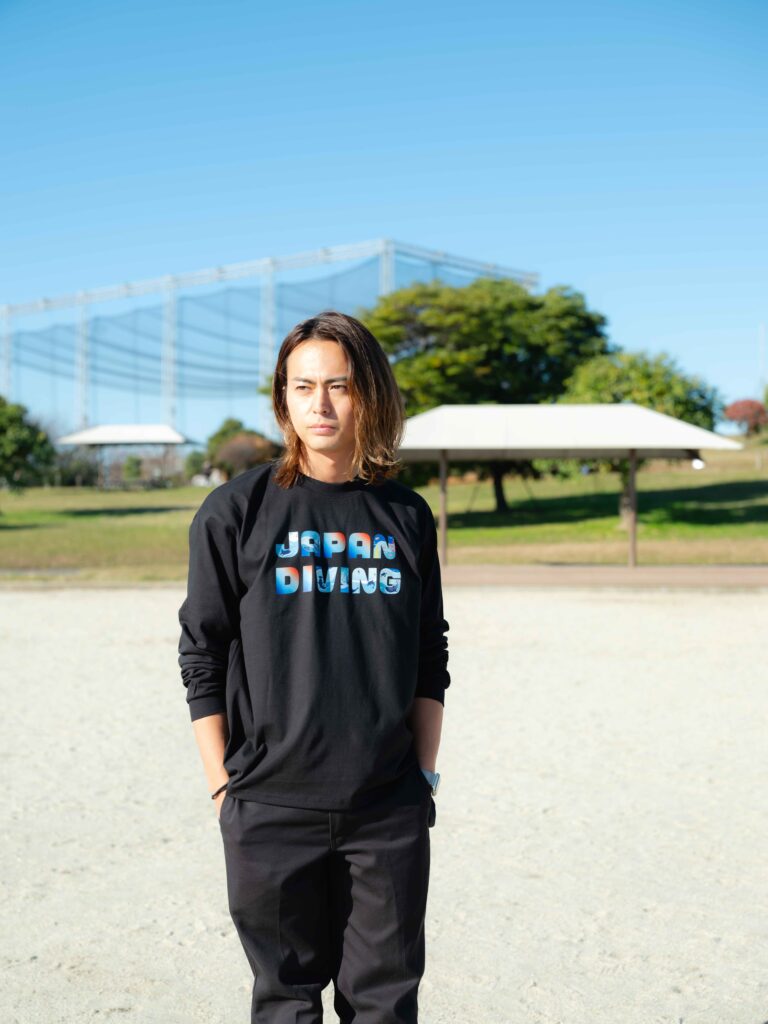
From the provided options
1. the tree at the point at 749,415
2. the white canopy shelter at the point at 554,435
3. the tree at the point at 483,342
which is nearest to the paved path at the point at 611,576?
the white canopy shelter at the point at 554,435

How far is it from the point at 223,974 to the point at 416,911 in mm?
1505

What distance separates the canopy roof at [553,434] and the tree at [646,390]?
6.95 metres

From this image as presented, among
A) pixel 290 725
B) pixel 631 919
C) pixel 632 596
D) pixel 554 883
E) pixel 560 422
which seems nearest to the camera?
pixel 290 725

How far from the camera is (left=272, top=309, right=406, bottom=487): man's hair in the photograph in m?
2.01

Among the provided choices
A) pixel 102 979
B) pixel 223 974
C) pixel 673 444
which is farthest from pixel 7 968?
pixel 673 444

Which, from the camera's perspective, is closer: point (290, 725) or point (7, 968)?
point (290, 725)

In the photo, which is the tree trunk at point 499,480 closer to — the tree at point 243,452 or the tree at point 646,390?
the tree at point 646,390

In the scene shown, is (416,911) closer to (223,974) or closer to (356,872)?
(356,872)

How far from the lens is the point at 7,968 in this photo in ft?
10.7

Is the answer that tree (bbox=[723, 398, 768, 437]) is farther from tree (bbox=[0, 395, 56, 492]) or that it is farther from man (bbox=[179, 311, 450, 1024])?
man (bbox=[179, 311, 450, 1024])

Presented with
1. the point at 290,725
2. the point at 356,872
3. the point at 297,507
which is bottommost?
the point at 356,872

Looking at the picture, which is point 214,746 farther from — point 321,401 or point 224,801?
point 321,401

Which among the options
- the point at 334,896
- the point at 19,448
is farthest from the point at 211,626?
the point at 19,448

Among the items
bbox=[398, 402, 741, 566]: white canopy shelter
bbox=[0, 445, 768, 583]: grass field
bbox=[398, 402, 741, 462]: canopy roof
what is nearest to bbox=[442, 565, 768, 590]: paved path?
bbox=[398, 402, 741, 566]: white canopy shelter
